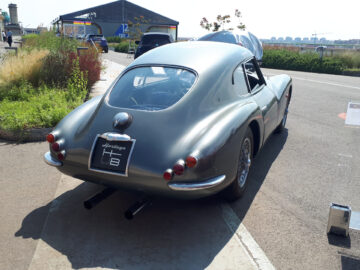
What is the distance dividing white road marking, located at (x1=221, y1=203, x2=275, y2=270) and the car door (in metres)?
1.33

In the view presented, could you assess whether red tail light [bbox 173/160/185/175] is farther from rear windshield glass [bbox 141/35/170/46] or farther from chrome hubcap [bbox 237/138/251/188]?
rear windshield glass [bbox 141/35/170/46]

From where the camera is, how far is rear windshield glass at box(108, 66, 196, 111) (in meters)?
3.68

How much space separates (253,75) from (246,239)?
2.62 metres

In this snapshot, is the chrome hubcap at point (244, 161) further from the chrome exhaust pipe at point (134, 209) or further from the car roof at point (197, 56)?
the chrome exhaust pipe at point (134, 209)

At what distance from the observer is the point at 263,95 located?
4793 millimetres

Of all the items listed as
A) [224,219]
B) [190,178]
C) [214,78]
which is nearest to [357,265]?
[224,219]

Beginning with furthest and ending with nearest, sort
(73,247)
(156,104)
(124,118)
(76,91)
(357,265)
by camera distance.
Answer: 1. (76,91)
2. (156,104)
3. (124,118)
4. (73,247)
5. (357,265)

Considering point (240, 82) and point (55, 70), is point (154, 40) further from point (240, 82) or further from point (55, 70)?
point (240, 82)

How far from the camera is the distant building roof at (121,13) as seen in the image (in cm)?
5441

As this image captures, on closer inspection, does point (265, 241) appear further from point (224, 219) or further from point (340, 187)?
point (340, 187)

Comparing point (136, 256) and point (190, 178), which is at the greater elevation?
point (190, 178)

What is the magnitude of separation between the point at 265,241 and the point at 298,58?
20175 mm

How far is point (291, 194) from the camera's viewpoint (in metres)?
4.13

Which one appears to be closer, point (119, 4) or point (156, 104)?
point (156, 104)
